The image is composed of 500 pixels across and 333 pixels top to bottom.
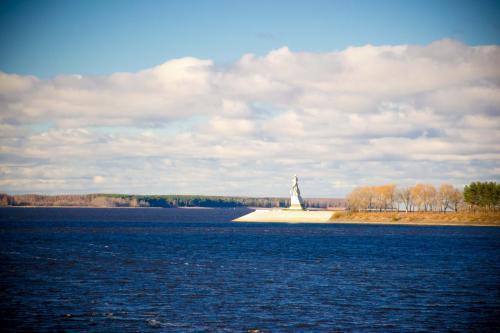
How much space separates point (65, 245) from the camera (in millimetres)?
98750

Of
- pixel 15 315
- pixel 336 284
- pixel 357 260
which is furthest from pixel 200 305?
pixel 357 260

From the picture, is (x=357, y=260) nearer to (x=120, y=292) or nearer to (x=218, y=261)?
(x=218, y=261)

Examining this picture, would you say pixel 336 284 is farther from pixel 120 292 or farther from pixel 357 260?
pixel 357 260

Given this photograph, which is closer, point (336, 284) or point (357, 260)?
point (336, 284)

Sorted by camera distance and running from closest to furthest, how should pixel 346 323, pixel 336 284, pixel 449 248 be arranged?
pixel 346 323 → pixel 336 284 → pixel 449 248

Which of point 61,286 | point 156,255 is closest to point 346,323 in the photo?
point 61,286

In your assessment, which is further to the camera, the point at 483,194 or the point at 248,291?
the point at 483,194

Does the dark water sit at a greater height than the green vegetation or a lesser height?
lesser

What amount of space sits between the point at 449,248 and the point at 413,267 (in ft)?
100

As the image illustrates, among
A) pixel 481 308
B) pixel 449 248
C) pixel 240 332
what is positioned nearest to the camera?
pixel 240 332

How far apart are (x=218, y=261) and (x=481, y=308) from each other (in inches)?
1497

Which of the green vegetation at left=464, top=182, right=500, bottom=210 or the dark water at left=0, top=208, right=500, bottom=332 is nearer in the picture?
the dark water at left=0, top=208, right=500, bottom=332

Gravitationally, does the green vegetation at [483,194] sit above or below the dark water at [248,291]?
above

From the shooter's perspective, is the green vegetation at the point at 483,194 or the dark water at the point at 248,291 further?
the green vegetation at the point at 483,194
